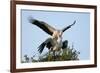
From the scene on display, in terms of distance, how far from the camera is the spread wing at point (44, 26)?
1658 mm

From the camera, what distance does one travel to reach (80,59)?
1.80 m

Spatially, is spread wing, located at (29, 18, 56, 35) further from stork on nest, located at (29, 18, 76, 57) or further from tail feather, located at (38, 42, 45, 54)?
tail feather, located at (38, 42, 45, 54)

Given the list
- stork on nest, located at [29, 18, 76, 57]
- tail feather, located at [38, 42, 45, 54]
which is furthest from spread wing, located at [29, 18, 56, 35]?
tail feather, located at [38, 42, 45, 54]

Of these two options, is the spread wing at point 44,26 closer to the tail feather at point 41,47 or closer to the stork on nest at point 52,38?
the stork on nest at point 52,38

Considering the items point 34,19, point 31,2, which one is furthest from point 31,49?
point 31,2

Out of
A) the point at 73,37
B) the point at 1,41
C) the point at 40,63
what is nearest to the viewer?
the point at 1,41

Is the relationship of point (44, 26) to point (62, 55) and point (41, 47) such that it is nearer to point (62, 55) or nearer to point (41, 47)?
point (41, 47)

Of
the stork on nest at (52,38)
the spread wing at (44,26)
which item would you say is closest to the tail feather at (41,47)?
the stork on nest at (52,38)

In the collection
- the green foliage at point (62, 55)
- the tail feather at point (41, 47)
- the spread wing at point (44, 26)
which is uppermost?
the spread wing at point (44, 26)

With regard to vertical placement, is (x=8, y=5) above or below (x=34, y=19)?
above

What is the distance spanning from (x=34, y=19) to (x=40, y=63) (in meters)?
0.35

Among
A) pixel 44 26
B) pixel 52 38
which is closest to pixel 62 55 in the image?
pixel 52 38

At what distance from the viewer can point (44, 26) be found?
1.69 metres

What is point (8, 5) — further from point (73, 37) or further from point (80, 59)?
point (80, 59)
